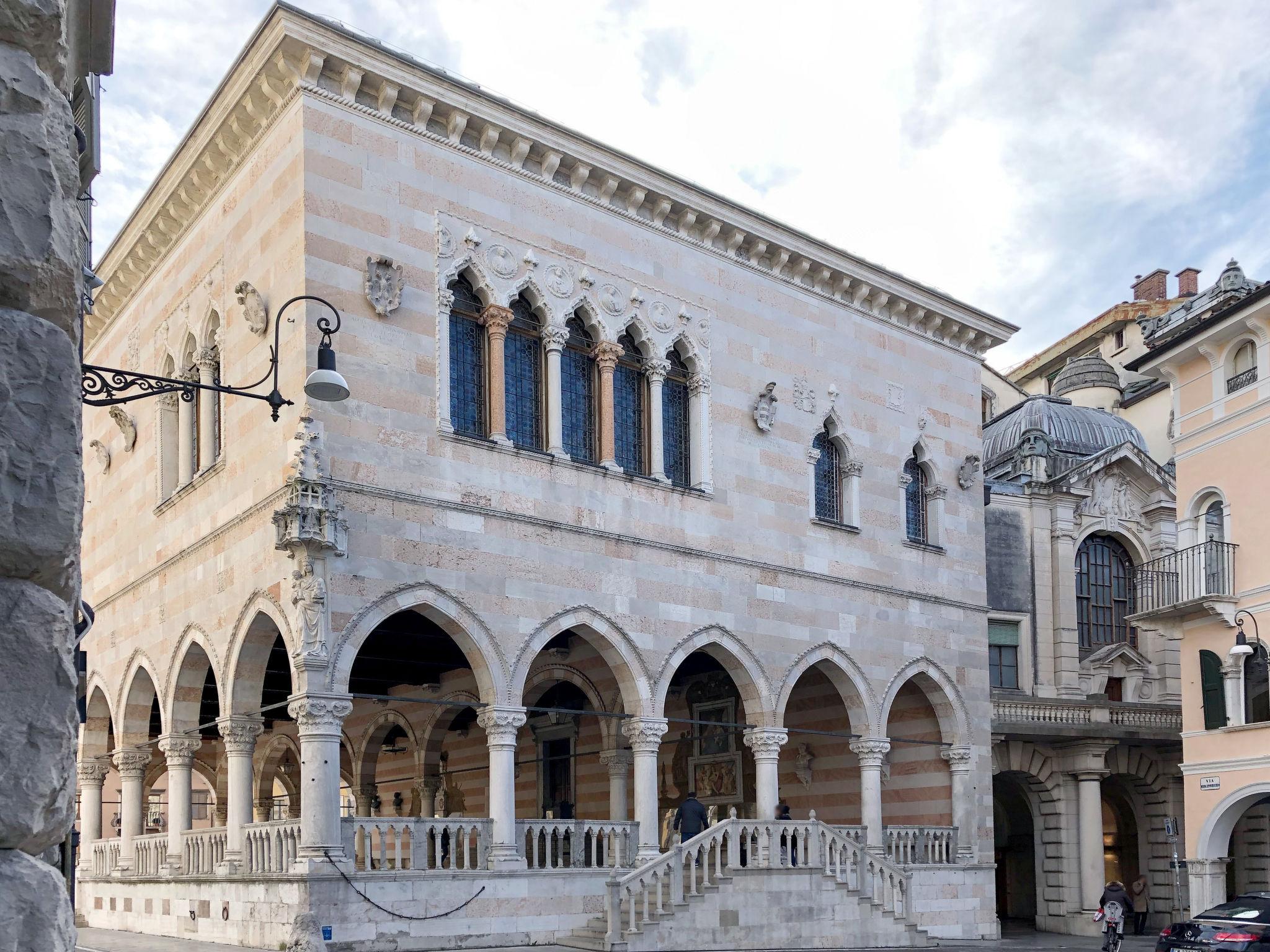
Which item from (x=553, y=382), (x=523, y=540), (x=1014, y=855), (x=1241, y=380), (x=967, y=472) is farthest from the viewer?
(x=1014, y=855)

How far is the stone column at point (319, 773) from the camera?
16.3 metres

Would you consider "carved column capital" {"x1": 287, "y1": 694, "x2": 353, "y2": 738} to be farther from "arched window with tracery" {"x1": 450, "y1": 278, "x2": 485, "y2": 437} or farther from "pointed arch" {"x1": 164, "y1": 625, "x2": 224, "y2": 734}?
"pointed arch" {"x1": 164, "y1": 625, "x2": 224, "y2": 734}

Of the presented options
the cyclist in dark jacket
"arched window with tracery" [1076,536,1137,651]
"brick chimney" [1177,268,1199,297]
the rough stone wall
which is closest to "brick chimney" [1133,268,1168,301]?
"brick chimney" [1177,268,1199,297]

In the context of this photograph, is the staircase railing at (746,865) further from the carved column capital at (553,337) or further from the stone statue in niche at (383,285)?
the stone statue in niche at (383,285)

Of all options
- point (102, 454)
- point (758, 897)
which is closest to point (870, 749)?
point (758, 897)

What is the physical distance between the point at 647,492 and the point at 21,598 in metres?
17.9

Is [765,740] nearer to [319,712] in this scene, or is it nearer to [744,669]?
[744,669]

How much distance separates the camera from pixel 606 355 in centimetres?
2059

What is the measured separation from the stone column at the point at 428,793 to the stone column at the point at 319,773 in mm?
9985

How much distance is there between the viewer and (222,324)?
19938 mm

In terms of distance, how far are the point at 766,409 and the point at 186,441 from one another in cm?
892

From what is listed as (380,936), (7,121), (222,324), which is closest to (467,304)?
(222,324)

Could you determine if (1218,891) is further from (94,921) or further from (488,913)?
(94,921)

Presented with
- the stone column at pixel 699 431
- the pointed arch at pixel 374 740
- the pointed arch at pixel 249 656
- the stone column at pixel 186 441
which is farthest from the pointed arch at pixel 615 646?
the pointed arch at pixel 374 740
